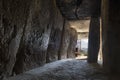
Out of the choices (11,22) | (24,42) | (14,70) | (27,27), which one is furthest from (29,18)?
(14,70)

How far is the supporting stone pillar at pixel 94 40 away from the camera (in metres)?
6.36

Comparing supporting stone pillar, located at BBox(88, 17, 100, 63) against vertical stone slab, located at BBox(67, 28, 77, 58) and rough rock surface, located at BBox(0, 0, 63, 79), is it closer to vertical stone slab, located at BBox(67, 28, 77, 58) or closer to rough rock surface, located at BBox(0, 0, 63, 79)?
rough rock surface, located at BBox(0, 0, 63, 79)

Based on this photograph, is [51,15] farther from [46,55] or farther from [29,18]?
[29,18]

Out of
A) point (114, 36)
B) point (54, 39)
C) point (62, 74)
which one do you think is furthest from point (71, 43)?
point (114, 36)

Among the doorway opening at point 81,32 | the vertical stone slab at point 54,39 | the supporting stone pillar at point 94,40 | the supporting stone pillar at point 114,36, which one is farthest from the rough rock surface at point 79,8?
the supporting stone pillar at point 114,36

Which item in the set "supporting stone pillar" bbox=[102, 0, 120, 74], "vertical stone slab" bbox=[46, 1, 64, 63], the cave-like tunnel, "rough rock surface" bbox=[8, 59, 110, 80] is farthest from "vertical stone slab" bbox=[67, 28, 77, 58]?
"supporting stone pillar" bbox=[102, 0, 120, 74]

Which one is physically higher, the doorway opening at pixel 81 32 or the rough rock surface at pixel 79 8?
the rough rock surface at pixel 79 8

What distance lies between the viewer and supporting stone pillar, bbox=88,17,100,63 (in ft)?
20.9

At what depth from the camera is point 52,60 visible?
6.41m

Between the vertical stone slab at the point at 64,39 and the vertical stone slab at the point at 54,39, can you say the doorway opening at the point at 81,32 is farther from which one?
the vertical stone slab at the point at 54,39

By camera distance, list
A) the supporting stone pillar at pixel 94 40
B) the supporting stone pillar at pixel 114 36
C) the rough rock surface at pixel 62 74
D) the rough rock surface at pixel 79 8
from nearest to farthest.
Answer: the supporting stone pillar at pixel 114 36 → the rough rock surface at pixel 62 74 → the rough rock surface at pixel 79 8 → the supporting stone pillar at pixel 94 40

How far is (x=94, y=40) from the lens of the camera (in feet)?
20.9

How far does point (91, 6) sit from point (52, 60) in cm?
253

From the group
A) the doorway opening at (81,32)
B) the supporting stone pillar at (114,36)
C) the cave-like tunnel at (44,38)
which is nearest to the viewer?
the cave-like tunnel at (44,38)
